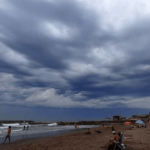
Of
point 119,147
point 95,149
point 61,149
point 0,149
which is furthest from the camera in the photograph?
point 0,149

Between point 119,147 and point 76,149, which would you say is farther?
point 76,149

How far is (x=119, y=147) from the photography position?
35.8ft

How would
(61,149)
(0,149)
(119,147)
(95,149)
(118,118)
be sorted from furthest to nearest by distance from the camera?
(118,118), (0,149), (61,149), (95,149), (119,147)

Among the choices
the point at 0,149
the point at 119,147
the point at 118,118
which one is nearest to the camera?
the point at 119,147

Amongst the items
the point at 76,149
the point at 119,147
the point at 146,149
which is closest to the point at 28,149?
the point at 76,149

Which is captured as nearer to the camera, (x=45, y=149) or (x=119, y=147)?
(x=119, y=147)

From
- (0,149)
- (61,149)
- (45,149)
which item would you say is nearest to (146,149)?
(61,149)

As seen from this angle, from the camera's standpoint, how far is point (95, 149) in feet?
39.7

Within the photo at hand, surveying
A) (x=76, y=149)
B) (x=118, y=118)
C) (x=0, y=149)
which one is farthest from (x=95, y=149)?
(x=118, y=118)

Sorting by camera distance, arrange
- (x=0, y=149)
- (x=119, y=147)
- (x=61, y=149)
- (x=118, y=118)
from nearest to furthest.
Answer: (x=119, y=147), (x=61, y=149), (x=0, y=149), (x=118, y=118)

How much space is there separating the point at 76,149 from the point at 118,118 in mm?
83312

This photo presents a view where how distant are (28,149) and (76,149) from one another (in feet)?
12.9

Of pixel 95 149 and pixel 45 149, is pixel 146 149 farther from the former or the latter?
pixel 45 149

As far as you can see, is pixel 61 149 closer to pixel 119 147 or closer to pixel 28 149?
pixel 28 149
